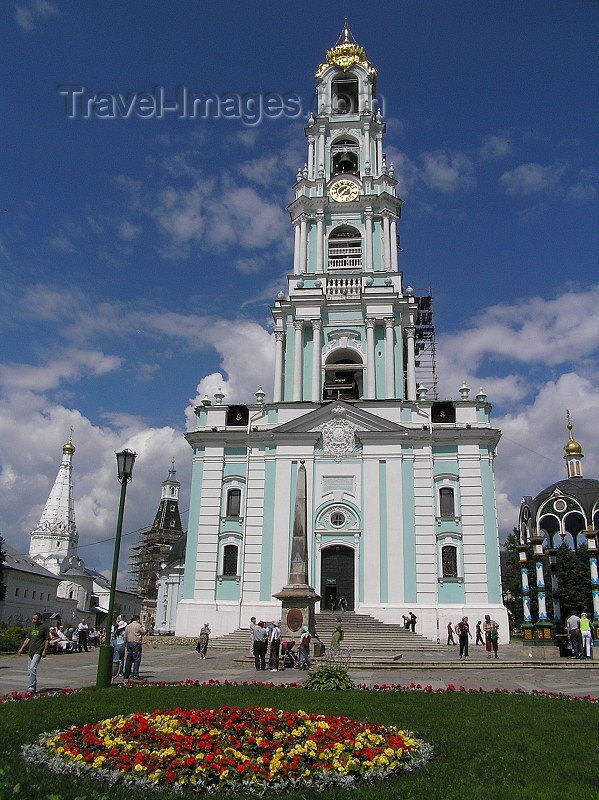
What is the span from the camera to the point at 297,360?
130 feet

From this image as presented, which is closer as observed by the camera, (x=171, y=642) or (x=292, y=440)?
(x=171, y=642)

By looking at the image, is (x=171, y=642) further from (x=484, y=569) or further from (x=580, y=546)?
(x=580, y=546)

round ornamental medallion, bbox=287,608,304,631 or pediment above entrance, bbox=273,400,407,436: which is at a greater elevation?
pediment above entrance, bbox=273,400,407,436

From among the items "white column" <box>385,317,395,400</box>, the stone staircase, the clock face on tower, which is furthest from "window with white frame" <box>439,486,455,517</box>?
the clock face on tower

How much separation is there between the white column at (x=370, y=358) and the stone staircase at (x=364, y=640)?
1258 cm

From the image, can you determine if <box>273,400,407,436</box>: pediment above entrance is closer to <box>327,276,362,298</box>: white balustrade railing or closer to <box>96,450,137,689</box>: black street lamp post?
<box>327,276,362,298</box>: white balustrade railing

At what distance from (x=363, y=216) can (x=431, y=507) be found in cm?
2010

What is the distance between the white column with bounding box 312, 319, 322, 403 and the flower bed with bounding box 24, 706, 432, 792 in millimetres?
30297

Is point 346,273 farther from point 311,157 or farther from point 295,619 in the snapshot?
point 295,619

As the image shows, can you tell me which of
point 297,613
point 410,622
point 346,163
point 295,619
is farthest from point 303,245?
point 295,619

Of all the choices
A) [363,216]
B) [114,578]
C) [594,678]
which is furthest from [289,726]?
[363,216]

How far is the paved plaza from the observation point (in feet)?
53.0

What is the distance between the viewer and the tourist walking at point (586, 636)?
75.8 ft

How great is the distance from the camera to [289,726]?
8438 millimetres
